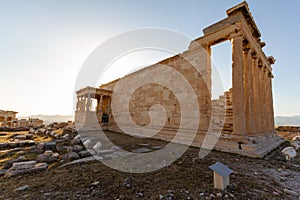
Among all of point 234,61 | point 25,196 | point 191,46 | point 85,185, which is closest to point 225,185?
point 85,185

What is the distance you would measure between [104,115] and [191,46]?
37.1 ft

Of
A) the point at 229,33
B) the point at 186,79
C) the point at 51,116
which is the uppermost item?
the point at 229,33

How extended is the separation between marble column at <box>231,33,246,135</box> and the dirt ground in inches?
79.0

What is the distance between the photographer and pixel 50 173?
297cm

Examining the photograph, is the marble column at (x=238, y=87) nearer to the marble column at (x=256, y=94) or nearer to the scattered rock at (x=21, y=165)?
the marble column at (x=256, y=94)

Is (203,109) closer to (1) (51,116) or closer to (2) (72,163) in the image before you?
(2) (72,163)

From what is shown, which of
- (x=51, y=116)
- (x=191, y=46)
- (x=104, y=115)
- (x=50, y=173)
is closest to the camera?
(x=50, y=173)

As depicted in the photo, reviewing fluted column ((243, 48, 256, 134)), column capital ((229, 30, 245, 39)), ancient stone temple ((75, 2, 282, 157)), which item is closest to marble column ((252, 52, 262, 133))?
ancient stone temple ((75, 2, 282, 157))

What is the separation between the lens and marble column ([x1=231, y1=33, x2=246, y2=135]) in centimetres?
534

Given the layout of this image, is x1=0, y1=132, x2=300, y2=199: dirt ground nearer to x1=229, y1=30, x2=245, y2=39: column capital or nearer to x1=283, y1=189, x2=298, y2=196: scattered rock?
x1=283, y1=189, x2=298, y2=196: scattered rock

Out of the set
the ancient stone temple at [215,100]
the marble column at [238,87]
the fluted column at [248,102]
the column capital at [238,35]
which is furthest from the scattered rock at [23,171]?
the column capital at [238,35]

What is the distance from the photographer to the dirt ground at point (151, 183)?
210cm

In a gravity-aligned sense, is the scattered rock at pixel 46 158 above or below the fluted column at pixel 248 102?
below

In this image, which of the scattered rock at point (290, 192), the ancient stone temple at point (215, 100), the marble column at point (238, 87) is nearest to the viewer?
the scattered rock at point (290, 192)
